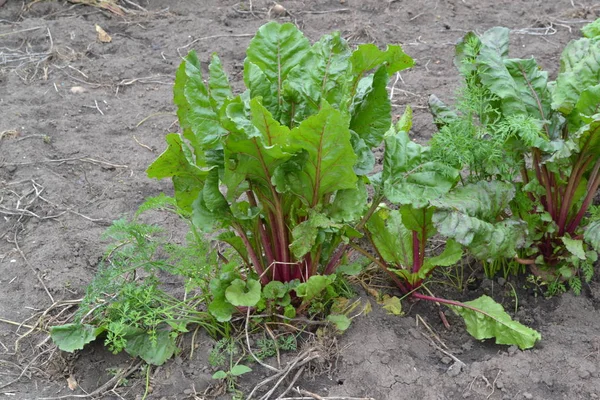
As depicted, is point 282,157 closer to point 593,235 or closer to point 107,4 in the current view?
point 593,235

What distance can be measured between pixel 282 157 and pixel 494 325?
1.08m

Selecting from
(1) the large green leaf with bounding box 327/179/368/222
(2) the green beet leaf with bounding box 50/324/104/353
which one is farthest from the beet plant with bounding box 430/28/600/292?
(2) the green beet leaf with bounding box 50/324/104/353

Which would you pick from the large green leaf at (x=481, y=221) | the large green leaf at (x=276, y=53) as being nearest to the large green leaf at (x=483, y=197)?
the large green leaf at (x=481, y=221)

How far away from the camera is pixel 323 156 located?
2332 mm

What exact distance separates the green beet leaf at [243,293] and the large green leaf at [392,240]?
0.61m

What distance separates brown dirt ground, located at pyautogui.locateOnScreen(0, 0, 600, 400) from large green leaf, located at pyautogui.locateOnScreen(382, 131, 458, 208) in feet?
1.92

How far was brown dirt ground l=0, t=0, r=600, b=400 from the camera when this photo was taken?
8.40ft

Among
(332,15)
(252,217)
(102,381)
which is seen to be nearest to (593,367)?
(252,217)

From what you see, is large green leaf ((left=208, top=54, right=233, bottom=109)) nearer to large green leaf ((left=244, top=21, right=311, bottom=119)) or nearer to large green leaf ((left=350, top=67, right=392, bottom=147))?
large green leaf ((left=244, top=21, right=311, bottom=119))

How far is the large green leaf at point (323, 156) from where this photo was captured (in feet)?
7.25

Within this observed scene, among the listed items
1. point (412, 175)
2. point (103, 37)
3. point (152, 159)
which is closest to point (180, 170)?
point (412, 175)

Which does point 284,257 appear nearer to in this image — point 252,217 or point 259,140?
point 252,217

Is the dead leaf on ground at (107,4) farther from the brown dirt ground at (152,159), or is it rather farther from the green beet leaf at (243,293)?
the green beet leaf at (243,293)

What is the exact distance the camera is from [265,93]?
2.54 m
